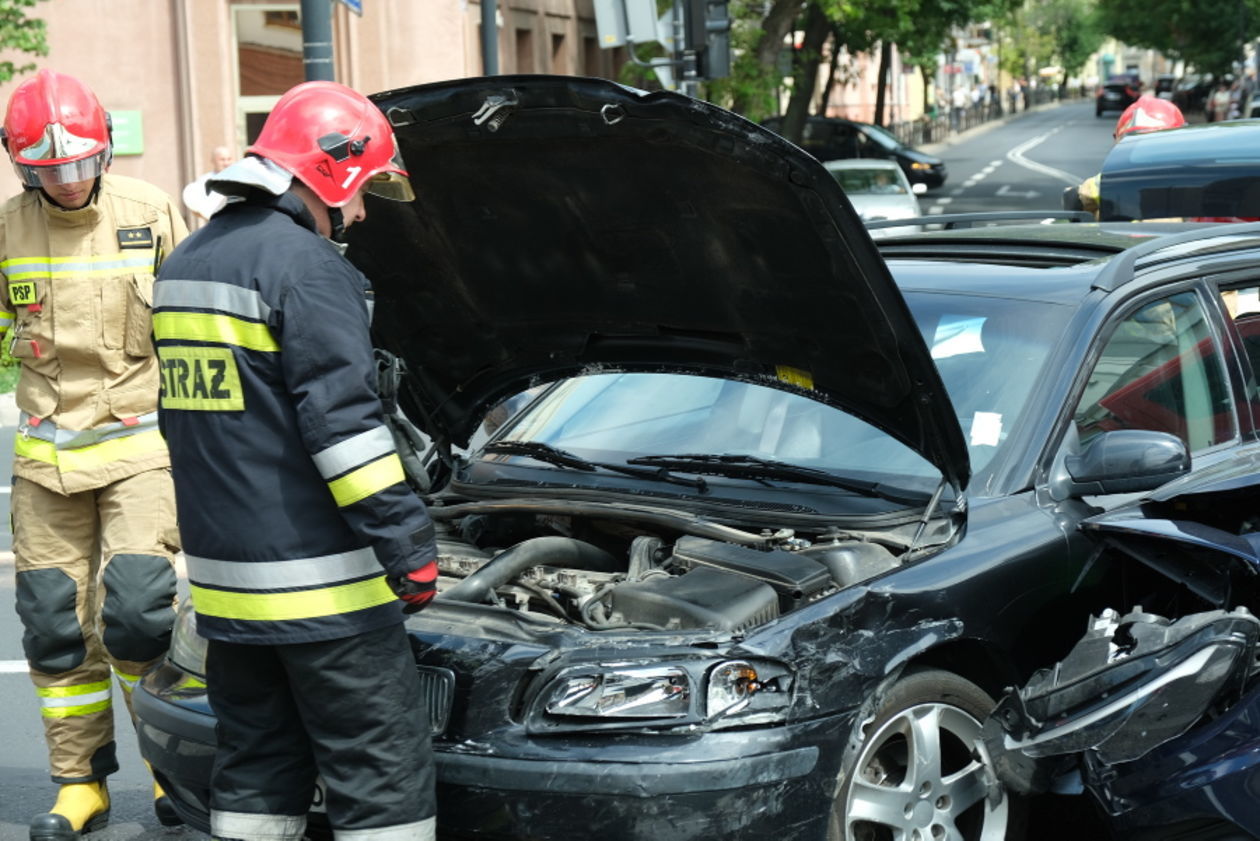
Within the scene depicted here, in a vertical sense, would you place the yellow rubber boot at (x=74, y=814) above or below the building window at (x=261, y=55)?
below

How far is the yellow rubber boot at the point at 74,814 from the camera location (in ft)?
15.3

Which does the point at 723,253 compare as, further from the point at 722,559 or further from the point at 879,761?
the point at 879,761

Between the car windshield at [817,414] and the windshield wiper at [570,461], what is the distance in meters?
0.02

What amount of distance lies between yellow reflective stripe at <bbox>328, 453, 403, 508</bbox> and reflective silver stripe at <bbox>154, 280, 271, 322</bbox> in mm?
344

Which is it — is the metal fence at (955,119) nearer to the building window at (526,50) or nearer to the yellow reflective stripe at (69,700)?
the building window at (526,50)

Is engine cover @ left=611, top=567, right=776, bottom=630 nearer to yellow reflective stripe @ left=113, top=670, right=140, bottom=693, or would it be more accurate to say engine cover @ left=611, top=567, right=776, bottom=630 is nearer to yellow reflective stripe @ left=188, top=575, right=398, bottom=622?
yellow reflective stripe @ left=188, top=575, right=398, bottom=622

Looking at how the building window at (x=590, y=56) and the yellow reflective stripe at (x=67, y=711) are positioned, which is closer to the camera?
the yellow reflective stripe at (x=67, y=711)

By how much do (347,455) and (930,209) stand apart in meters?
30.9

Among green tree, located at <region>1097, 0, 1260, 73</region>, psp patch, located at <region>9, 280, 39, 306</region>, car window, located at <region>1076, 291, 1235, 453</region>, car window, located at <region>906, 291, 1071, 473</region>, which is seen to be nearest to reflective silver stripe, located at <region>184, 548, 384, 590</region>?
car window, located at <region>906, 291, 1071, 473</region>

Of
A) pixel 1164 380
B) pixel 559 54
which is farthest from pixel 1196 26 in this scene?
pixel 1164 380

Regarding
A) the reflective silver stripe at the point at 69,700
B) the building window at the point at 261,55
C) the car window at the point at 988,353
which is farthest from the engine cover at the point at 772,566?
the building window at the point at 261,55

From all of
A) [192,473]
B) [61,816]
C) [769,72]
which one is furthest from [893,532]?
[769,72]

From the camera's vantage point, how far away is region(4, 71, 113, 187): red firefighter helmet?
4602 mm

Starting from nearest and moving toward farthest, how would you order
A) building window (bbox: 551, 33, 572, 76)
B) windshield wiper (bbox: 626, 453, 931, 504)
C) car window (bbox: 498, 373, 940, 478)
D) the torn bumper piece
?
the torn bumper piece → windshield wiper (bbox: 626, 453, 931, 504) → car window (bbox: 498, 373, 940, 478) → building window (bbox: 551, 33, 572, 76)
